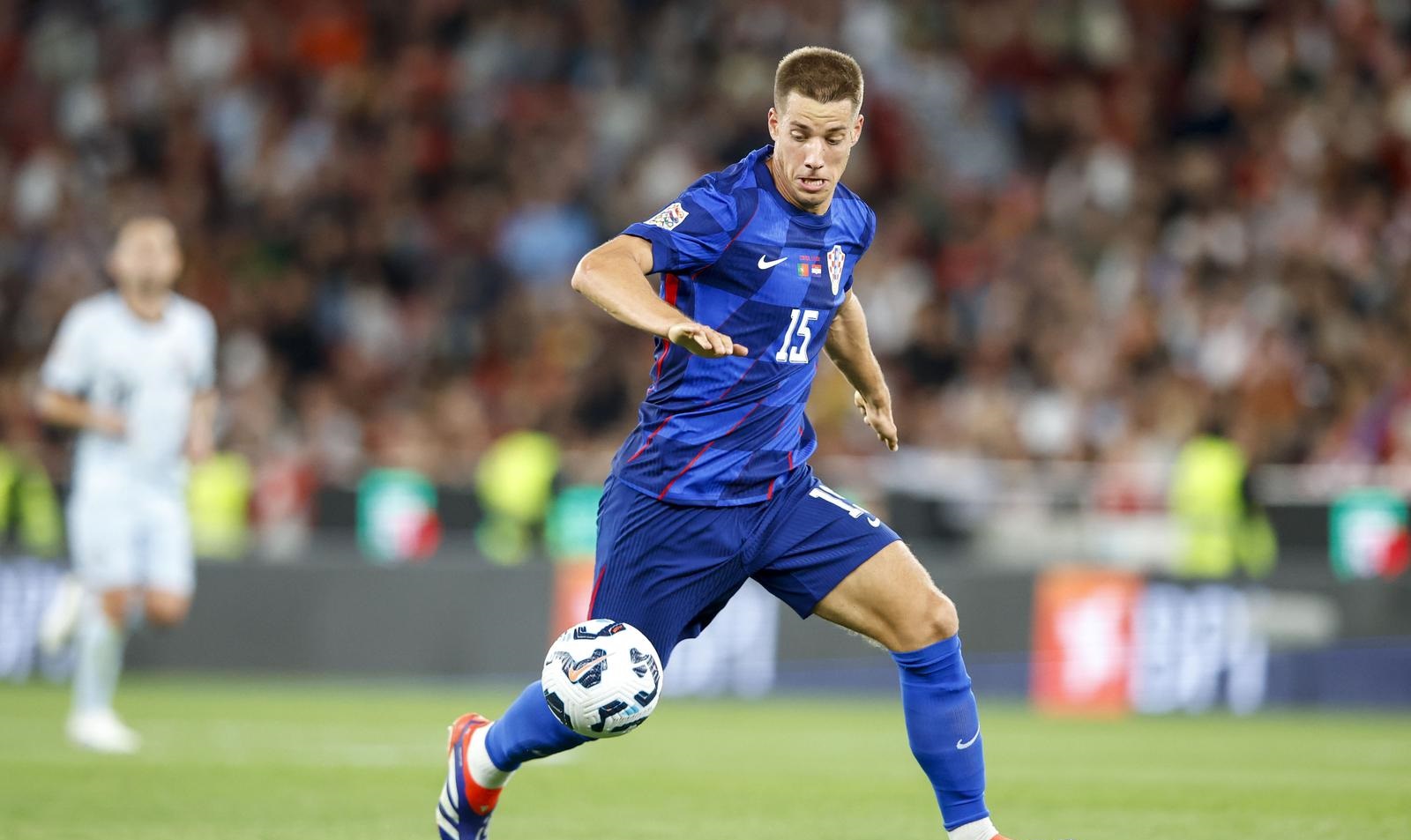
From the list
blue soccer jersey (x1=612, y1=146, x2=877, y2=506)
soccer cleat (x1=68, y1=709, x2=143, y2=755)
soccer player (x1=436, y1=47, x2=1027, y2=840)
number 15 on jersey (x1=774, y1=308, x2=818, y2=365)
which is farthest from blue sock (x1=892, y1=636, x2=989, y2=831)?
soccer cleat (x1=68, y1=709, x2=143, y2=755)

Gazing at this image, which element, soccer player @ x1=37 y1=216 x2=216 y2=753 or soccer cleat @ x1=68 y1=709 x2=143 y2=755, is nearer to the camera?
soccer cleat @ x1=68 y1=709 x2=143 y2=755

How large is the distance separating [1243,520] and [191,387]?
7.86 metres

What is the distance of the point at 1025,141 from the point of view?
63.1 ft

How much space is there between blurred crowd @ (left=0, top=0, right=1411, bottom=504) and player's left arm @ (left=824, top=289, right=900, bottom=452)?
9.39m

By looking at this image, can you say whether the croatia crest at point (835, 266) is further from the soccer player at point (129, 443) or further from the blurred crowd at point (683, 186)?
the blurred crowd at point (683, 186)

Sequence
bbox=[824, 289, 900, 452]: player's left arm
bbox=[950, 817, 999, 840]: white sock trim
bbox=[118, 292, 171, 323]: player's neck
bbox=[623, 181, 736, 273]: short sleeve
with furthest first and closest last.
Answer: bbox=[118, 292, 171, 323]: player's neck
bbox=[824, 289, 900, 452]: player's left arm
bbox=[950, 817, 999, 840]: white sock trim
bbox=[623, 181, 736, 273]: short sleeve

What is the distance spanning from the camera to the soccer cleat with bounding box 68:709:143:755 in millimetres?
9984

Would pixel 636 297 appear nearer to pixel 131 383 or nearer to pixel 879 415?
pixel 879 415

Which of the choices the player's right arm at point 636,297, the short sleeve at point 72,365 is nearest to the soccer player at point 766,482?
the player's right arm at point 636,297

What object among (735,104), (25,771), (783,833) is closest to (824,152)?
(783,833)

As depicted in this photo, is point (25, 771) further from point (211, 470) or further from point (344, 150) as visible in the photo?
point (344, 150)

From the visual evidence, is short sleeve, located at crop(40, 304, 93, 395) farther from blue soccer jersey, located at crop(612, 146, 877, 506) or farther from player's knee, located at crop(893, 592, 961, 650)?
player's knee, located at crop(893, 592, 961, 650)

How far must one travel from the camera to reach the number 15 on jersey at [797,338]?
5.83 meters

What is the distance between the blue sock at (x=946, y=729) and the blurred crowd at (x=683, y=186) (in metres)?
10.0
